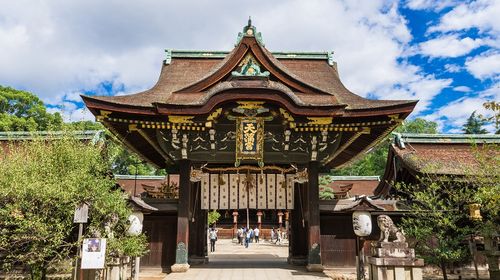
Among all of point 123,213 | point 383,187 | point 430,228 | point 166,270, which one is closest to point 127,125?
point 123,213

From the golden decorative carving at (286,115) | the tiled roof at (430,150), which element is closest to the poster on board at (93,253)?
the golden decorative carving at (286,115)

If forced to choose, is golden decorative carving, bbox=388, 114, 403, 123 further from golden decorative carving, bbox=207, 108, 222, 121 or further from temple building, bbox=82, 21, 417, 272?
golden decorative carving, bbox=207, 108, 222, 121

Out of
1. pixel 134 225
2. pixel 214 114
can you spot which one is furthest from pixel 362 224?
pixel 134 225

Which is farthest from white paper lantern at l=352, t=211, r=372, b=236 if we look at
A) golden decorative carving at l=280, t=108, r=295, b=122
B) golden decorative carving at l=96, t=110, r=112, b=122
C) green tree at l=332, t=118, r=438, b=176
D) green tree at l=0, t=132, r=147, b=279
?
green tree at l=332, t=118, r=438, b=176

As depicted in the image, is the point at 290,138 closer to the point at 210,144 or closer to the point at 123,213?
the point at 210,144

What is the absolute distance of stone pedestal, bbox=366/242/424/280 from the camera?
877 cm

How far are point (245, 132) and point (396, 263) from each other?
6.24 meters

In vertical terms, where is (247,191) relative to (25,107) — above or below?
below

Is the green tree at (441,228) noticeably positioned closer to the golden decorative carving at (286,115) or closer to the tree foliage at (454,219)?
the tree foliage at (454,219)

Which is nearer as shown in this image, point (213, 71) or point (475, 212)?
point (475, 212)

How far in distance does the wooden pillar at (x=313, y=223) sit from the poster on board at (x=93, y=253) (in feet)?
22.9

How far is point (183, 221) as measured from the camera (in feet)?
40.4

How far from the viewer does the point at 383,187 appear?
786 inches

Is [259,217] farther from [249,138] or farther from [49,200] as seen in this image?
[49,200]
